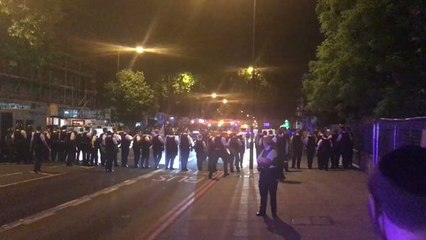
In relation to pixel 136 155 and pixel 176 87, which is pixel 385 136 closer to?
pixel 136 155

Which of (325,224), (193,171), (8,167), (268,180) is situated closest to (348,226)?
(325,224)

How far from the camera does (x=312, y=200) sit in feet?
46.5

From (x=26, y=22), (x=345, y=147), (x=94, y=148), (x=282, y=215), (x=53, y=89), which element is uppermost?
(x=26, y=22)

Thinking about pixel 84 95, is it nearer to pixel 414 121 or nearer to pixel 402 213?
pixel 414 121

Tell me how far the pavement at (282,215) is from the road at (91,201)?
52cm

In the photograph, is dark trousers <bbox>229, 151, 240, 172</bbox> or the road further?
dark trousers <bbox>229, 151, 240, 172</bbox>

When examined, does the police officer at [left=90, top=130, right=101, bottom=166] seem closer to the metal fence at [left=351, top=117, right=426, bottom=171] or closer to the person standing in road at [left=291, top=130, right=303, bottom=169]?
the person standing in road at [left=291, top=130, right=303, bottom=169]

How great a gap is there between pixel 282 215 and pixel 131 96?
46.0 m

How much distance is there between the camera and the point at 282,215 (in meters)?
11.9

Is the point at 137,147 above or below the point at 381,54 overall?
below

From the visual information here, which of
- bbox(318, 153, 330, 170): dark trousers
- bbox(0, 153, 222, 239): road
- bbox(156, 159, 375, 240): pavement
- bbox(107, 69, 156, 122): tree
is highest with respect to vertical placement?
bbox(107, 69, 156, 122): tree

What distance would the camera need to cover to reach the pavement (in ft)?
31.7

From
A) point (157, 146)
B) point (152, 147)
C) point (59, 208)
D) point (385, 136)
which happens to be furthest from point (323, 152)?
point (59, 208)

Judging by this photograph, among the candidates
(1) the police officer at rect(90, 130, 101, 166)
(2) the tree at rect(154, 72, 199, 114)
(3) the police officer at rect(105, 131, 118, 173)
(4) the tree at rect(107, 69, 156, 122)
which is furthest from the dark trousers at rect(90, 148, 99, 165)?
(4) the tree at rect(107, 69, 156, 122)
